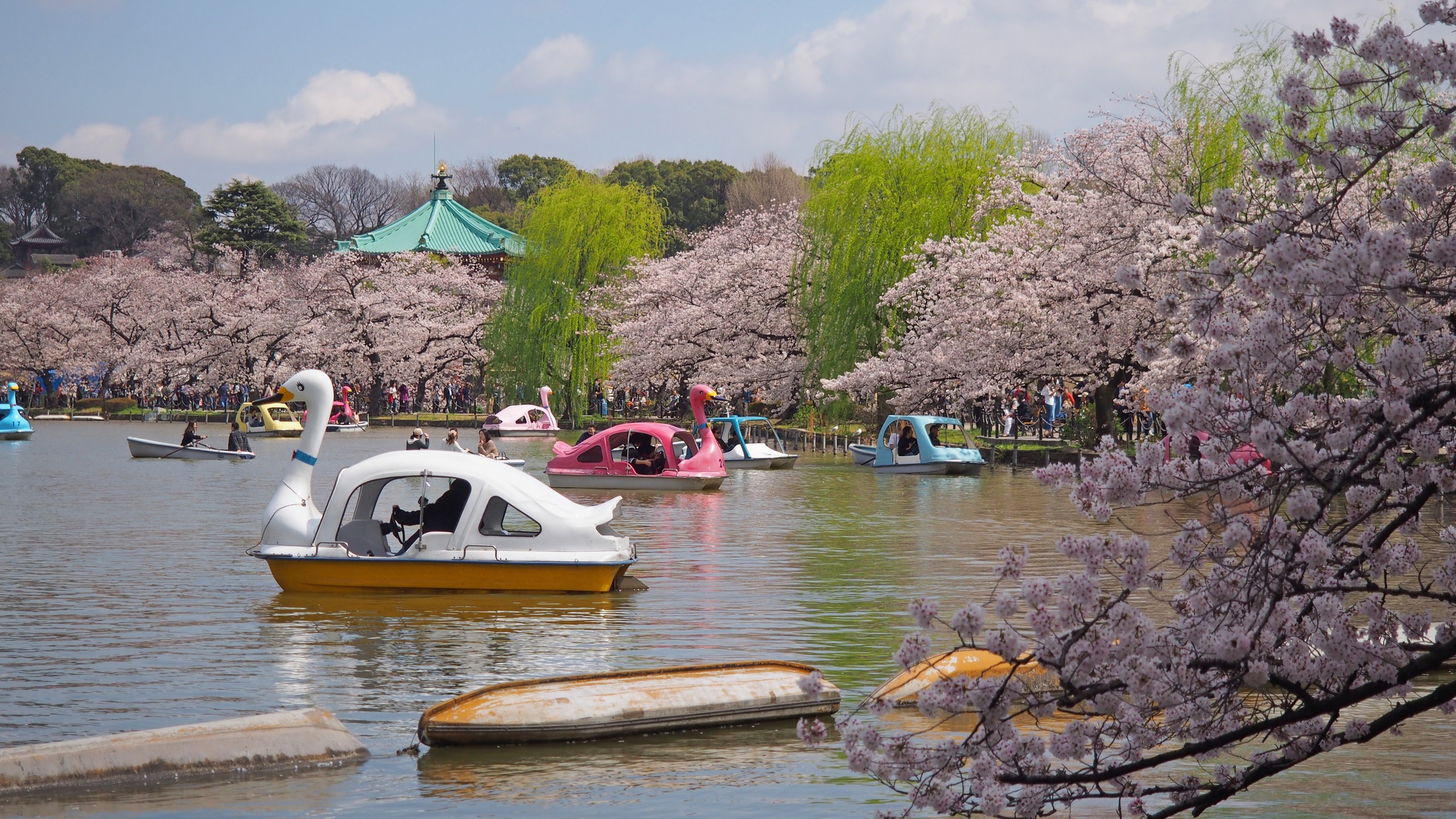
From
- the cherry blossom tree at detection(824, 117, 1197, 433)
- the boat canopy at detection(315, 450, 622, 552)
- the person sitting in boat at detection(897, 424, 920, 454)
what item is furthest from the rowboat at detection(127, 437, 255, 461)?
the boat canopy at detection(315, 450, 622, 552)

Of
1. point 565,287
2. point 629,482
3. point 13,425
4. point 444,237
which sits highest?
point 444,237

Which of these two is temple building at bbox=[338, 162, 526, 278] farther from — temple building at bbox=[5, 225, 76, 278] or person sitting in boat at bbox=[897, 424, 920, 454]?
person sitting in boat at bbox=[897, 424, 920, 454]

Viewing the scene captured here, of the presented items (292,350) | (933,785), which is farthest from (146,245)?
(933,785)

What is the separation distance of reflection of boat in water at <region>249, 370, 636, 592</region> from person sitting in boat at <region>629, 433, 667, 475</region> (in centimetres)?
1499

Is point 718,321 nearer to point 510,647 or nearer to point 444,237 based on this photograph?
point 510,647

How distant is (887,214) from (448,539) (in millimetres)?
27586

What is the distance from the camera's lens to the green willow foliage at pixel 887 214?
40.8 metres

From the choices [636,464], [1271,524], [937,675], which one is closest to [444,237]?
[636,464]

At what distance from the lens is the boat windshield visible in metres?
35.4

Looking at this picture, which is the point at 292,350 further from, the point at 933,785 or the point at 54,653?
the point at 933,785

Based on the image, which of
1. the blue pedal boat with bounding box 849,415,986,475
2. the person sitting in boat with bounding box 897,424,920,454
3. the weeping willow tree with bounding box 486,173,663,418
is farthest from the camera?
the weeping willow tree with bounding box 486,173,663,418

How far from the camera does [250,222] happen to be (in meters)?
91.5

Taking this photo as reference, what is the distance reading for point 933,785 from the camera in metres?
5.20

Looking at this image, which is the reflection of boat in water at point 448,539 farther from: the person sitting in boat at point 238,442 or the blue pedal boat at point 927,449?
the person sitting in boat at point 238,442
